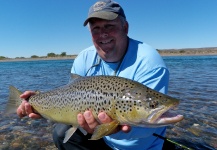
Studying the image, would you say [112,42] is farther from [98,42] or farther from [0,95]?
[0,95]

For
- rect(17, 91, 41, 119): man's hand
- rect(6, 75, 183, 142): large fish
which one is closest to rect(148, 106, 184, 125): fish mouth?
rect(6, 75, 183, 142): large fish

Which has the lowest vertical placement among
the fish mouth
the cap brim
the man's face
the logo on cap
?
the fish mouth

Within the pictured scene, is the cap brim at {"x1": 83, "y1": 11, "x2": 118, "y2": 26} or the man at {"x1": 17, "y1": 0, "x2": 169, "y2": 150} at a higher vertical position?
the cap brim at {"x1": 83, "y1": 11, "x2": 118, "y2": 26}

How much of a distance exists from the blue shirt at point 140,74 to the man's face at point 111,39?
0.36ft

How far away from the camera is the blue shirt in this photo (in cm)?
362

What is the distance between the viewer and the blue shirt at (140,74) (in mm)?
3623

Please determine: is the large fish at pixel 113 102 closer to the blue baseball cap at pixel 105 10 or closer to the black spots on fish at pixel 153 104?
the black spots on fish at pixel 153 104

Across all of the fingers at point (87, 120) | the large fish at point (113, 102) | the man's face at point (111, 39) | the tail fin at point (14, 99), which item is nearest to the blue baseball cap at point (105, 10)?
the man's face at point (111, 39)

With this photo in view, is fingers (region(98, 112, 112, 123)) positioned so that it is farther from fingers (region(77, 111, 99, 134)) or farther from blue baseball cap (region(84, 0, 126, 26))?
blue baseball cap (region(84, 0, 126, 26))

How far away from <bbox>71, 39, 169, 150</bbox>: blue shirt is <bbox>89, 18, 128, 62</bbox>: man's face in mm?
109

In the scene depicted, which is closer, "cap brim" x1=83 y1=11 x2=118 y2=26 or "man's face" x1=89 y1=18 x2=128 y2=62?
"cap brim" x1=83 y1=11 x2=118 y2=26

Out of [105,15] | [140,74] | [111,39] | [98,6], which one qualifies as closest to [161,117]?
[140,74]

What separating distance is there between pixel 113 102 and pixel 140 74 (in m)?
0.86

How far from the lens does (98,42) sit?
13.4ft
